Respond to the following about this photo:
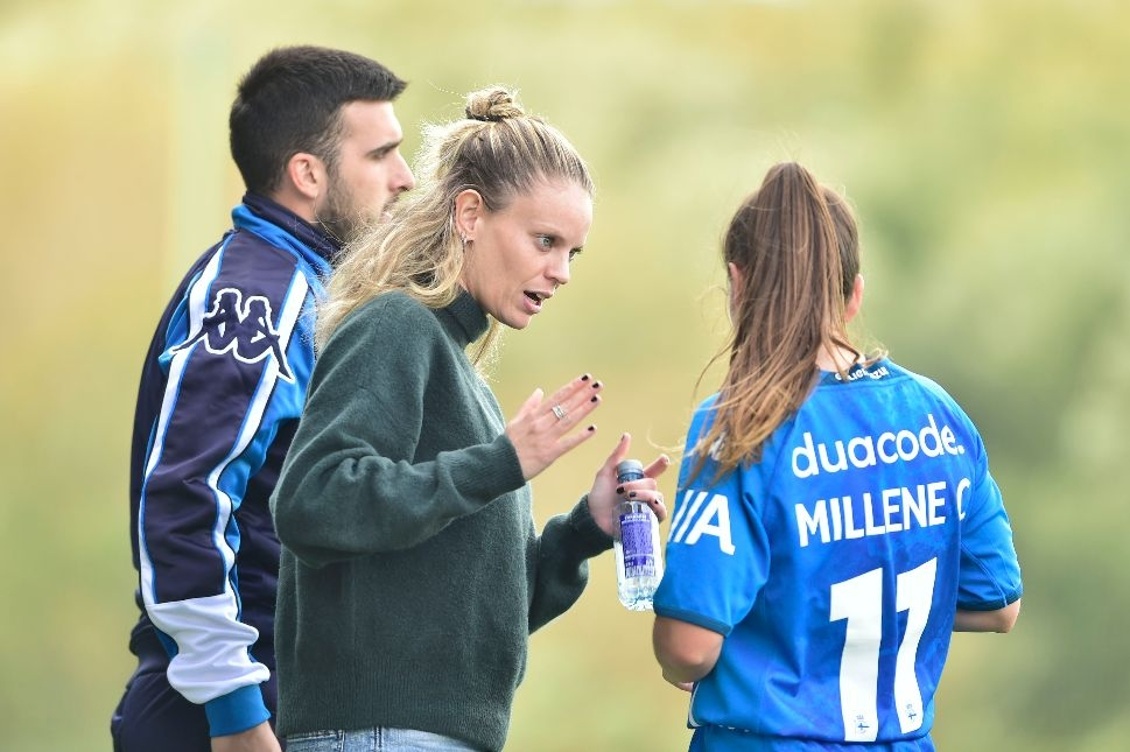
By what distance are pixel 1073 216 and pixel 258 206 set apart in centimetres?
307

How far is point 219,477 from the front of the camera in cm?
225

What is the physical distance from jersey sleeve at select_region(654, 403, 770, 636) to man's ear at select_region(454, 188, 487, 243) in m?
0.45

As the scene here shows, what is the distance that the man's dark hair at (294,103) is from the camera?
8.89 feet

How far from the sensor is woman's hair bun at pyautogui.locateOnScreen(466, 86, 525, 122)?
2.12m

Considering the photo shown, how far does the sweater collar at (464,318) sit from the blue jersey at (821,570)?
31 cm

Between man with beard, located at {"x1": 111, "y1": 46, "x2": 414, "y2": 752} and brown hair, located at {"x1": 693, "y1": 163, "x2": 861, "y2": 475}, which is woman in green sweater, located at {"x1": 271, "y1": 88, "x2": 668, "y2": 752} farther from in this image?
man with beard, located at {"x1": 111, "y1": 46, "x2": 414, "y2": 752}

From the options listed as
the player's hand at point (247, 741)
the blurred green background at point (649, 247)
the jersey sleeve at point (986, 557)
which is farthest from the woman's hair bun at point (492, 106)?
the blurred green background at point (649, 247)

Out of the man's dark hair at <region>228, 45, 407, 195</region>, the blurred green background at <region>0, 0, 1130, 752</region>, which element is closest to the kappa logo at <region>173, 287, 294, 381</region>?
the man's dark hair at <region>228, 45, 407, 195</region>

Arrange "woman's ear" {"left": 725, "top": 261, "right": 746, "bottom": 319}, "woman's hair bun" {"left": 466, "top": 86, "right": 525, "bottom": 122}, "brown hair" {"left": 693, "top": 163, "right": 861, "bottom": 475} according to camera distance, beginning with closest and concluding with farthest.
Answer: "brown hair" {"left": 693, "top": 163, "right": 861, "bottom": 475}
"woman's ear" {"left": 725, "top": 261, "right": 746, "bottom": 319}
"woman's hair bun" {"left": 466, "top": 86, "right": 525, "bottom": 122}

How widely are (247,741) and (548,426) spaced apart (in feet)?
2.54

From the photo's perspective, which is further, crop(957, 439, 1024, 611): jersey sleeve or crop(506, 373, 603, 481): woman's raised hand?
crop(957, 439, 1024, 611): jersey sleeve

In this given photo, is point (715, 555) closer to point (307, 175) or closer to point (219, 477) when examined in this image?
point (219, 477)

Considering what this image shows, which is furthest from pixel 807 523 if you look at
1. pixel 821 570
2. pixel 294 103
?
pixel 294 103

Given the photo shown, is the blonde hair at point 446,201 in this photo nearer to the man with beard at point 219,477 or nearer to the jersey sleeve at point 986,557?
the man with beard at point 219,477
